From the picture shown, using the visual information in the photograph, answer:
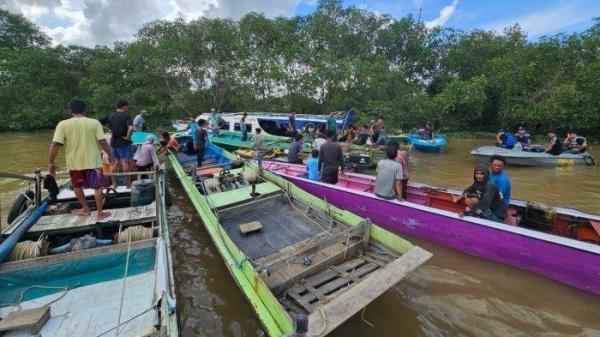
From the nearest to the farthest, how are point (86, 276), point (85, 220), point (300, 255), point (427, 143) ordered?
point (86, 276) → point (300, 255) → point (85, 220) → point (427, 143)

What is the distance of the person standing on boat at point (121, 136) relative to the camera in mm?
6484

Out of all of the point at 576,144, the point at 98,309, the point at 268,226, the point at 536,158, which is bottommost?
the point at 98,309

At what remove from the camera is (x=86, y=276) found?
12.9 feet

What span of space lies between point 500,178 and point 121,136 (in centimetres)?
739

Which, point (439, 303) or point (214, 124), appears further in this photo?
point (214, 124)

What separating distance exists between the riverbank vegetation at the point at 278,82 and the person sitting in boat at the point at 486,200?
59.5ft

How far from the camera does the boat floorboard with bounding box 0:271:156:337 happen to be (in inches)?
123

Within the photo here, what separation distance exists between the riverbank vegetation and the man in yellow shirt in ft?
65.0

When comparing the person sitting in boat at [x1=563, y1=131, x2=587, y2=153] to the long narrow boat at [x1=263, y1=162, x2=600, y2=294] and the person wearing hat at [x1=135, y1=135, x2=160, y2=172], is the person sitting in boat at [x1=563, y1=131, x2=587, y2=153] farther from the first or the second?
the person wearing hat at [x1=135, y1=135, x2=160, y2=172]

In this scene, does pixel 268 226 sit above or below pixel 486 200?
below

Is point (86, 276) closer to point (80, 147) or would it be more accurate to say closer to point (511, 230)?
point (80, 147)

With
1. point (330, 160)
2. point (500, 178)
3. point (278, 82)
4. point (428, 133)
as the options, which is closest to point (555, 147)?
point (428, 133)

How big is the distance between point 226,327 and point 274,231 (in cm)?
163

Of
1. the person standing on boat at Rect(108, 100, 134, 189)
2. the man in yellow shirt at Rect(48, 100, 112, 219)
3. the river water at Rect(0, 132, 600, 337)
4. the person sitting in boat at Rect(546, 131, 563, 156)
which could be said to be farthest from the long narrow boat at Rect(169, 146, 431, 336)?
the person sitting in boat at Rect(546, 131, 563, 156)
